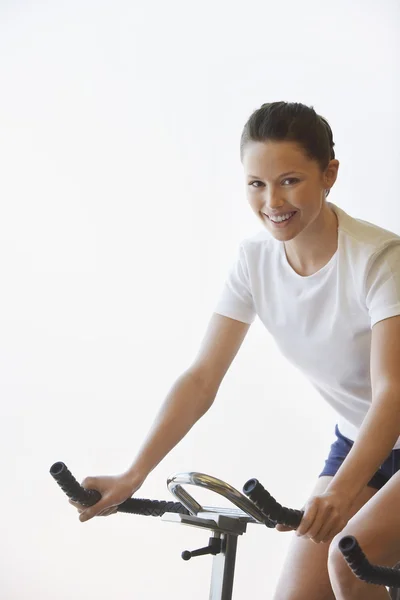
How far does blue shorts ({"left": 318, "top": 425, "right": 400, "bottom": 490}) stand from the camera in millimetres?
1675

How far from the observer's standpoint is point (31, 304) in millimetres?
3002

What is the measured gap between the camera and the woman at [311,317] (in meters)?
1.42

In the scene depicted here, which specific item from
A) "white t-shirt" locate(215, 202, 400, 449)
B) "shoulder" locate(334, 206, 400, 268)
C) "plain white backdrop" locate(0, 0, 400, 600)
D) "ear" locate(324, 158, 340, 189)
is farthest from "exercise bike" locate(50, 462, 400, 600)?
"plain white backdrop" locate(0, 0, 400, 600)

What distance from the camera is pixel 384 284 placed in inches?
58.7

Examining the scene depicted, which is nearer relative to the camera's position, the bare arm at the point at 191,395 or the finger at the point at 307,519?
the finger at the point at 307,519

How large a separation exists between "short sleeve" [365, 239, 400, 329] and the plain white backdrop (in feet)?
3.08

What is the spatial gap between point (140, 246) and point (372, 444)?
163 cm

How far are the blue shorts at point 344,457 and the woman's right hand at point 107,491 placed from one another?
1.47 ft

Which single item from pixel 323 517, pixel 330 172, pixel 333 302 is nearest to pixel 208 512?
pixel 323 517

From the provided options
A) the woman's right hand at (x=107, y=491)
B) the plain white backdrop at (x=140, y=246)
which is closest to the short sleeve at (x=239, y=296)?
the woman's right hand at (x=107, y=491)

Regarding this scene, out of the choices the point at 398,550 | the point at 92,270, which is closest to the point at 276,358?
the point at 92,270

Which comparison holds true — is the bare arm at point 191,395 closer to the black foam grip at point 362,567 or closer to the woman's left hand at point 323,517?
the woman's left hand at point 323,517

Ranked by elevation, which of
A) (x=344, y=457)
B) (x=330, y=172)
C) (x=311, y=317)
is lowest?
(x=344, y=457)

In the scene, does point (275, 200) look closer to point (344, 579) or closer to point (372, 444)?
point (372, 444)
